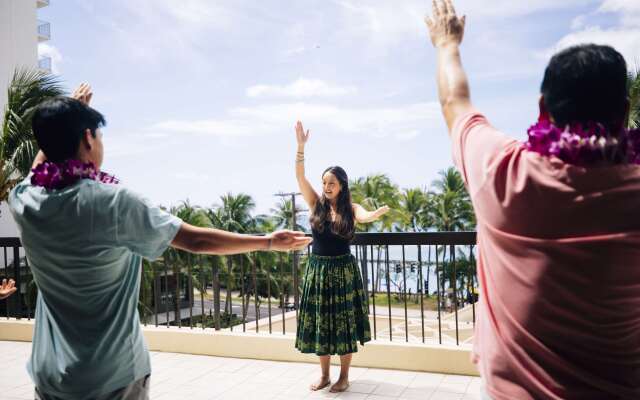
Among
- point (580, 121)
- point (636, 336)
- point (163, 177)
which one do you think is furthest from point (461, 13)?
point (163, 177)

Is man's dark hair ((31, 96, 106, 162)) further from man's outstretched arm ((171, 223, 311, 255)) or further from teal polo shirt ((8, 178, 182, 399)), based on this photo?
man's outstretched arm ((171, 223, 311, 255))

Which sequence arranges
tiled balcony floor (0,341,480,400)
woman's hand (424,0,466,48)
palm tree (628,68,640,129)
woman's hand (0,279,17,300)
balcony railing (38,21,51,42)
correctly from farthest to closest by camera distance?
1. balcony railing (38,21,51,42)
2. palm tree (628,68,640,129)
3. tiled balcony floor (0,341,480,400)
4. woman's hand (0,279,17,300)
5. woman's hand (424,0,466,48)

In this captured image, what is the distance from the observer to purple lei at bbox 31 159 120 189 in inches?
54.6

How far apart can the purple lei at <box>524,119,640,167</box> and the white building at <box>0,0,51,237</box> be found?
Result: 2587cm

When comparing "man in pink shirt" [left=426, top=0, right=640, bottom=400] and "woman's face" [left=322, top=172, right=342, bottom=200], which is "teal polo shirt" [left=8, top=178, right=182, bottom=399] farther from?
"woman's face" [left=322, top=172, right=342, bottom=200]

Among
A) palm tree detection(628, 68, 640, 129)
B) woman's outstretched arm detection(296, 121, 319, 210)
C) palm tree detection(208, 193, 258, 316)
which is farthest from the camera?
palm tree detection(208, 193, 258, 316)

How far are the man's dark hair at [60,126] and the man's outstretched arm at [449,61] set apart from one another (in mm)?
981

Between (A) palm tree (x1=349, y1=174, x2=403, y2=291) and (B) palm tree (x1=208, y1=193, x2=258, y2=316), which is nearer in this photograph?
(A) palm tree (x1=349, y1=174, x2=403, y2=291)

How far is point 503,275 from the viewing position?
100 cm

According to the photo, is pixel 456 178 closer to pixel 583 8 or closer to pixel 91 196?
pixel 583 8

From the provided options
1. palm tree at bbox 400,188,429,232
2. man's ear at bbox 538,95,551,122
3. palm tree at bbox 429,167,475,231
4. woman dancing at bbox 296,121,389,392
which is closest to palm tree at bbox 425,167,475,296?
palm tree at bbox 429,167,475,231

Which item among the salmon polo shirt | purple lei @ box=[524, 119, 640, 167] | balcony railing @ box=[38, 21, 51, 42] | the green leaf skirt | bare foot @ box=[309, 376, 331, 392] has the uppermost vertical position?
balcony railing @ box=[38, 21, 51, 42]

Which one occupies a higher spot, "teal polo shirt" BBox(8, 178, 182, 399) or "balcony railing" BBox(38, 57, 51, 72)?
"balcony railing" BBox(38, 57, 51, 72)

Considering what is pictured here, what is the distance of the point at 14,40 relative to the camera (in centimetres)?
2495
